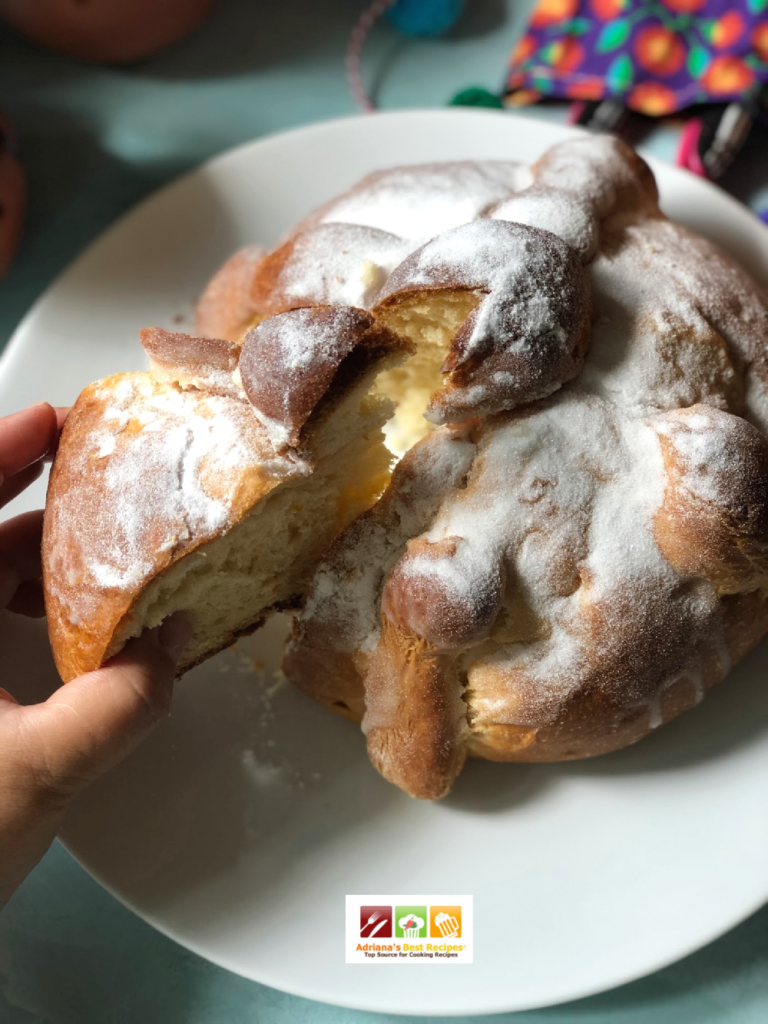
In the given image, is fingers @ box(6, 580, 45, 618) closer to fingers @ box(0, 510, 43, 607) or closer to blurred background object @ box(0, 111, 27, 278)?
fingers @ box(0, 510, 43, 607)

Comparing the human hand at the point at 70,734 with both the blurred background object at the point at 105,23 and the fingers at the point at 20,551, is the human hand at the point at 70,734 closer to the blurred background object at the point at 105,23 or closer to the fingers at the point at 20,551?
the fingers at the point at 20,551

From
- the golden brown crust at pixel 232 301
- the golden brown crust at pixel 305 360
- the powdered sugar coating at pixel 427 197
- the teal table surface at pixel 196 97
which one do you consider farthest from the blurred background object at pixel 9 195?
the golden brown crust at pixel 305 360

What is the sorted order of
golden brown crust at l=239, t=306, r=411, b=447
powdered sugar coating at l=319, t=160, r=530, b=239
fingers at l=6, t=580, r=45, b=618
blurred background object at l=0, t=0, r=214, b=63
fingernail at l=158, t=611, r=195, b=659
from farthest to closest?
blurred background object at l=0, t=0, r=214, b=63 → fingers at l=6, t=580, r=45, b=618 → powdered sugar coating at l=319, t=160, r=530, b=239 → fingernail at l=158, t=611, r=195, b=659 → golden brown crust at l=239, t=306, r=411, b=447

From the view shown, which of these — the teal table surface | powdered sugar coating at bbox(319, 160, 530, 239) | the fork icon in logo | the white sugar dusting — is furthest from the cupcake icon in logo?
the teal table surface

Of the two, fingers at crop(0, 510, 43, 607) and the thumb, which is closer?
the thumb

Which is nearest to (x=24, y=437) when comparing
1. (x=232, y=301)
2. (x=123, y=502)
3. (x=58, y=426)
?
(x=58, y=426)

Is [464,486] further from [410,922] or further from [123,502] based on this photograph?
[410,922]

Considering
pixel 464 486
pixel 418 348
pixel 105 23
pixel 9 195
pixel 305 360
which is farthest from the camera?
pixel 105 23
